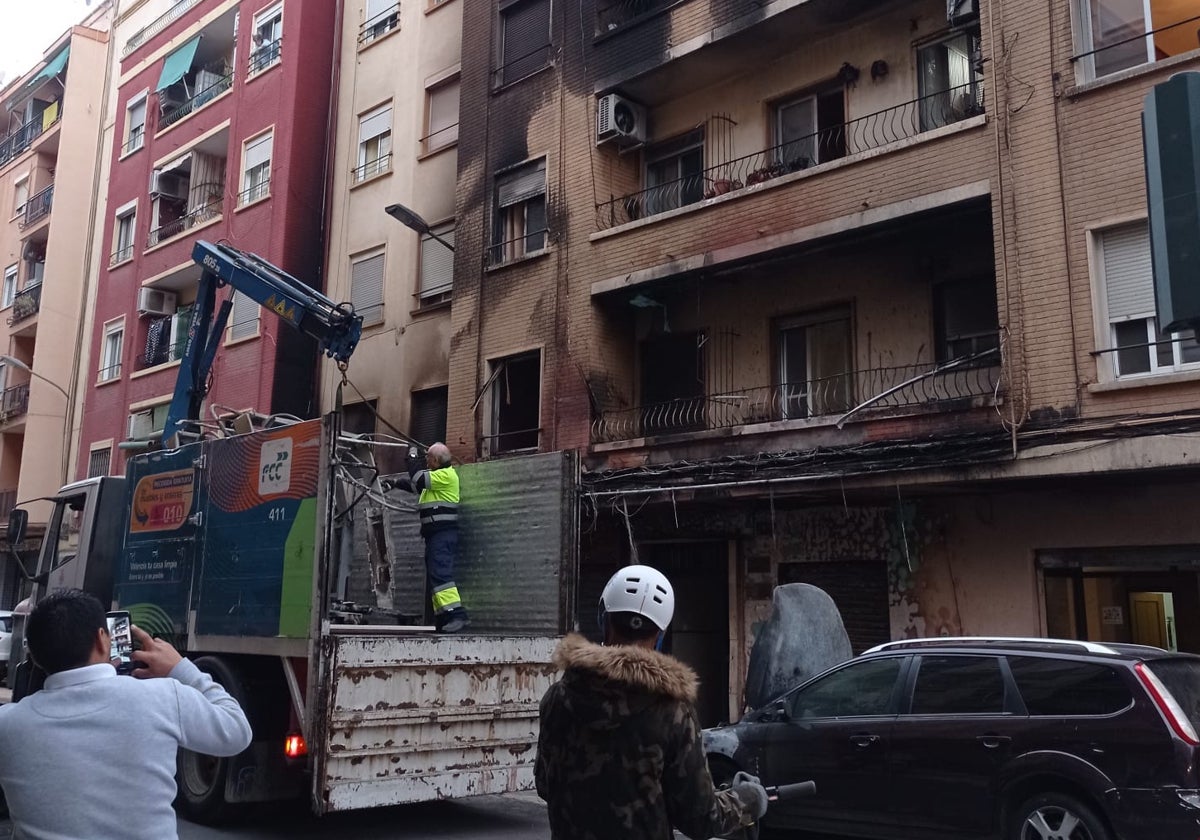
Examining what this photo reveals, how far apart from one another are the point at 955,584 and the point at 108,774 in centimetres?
1084

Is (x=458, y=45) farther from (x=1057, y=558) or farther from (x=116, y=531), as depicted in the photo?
(x=1057, y=558)

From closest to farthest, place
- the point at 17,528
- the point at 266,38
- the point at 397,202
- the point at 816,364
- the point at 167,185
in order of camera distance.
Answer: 1. the point at 17,528
2. the point at 816,364
3. the point at 397,202
4. the point at 266,38
5. the point at 167,185

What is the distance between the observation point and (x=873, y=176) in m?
12.6

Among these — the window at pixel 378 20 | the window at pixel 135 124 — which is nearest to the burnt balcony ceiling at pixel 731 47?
the window at pixel 378 20

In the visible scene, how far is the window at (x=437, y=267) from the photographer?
19.0 m

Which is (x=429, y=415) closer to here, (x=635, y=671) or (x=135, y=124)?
(x=135, y=124)

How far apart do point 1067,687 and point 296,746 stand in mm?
4898

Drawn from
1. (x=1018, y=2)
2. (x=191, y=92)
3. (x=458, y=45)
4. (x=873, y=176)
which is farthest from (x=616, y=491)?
(x=191, y=92)

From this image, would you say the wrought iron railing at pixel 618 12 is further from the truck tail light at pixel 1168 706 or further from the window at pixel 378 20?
the truck tail light at pixel 1168 706

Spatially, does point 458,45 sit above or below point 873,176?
above

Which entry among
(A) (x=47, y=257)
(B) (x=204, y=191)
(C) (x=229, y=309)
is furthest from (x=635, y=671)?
(A) (x=47, y=257)

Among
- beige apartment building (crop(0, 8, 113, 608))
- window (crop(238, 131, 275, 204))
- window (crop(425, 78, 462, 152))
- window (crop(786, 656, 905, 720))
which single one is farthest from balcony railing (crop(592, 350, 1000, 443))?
beige apartment building (crop(0, 8, 113, 608))

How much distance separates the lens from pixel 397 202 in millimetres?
20266

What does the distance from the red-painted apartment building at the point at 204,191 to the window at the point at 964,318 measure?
13028mm
